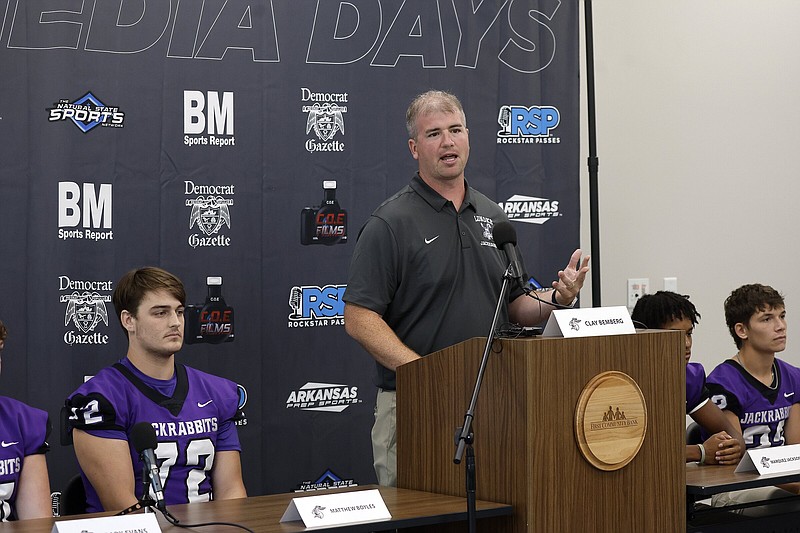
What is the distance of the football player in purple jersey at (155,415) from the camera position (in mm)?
2656

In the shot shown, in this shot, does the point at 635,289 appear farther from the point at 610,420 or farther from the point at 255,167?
the point at 610,420

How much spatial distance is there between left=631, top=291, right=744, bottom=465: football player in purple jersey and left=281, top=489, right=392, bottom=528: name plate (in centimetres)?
133

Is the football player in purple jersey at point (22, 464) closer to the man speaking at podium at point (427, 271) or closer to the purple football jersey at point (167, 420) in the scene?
the purple football jersey at point (167, 420)

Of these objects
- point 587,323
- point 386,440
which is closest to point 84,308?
point 386,440

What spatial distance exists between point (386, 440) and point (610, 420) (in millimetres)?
820

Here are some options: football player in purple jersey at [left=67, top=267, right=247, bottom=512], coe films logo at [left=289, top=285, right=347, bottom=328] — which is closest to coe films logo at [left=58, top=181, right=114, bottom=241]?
football player in purple jersey at [left=67, top=267, right=247, bottom=512]

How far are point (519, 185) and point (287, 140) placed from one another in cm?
97

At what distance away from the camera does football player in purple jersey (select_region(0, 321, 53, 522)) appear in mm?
2580

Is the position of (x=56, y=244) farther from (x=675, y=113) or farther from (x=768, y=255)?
(x=768, y=255)

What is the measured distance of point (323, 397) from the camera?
377cm

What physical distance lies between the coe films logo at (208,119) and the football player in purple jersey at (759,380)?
1.90 metres

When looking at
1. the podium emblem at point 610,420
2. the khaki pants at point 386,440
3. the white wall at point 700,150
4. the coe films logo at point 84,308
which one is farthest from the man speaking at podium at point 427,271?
the white wall at point 700,150

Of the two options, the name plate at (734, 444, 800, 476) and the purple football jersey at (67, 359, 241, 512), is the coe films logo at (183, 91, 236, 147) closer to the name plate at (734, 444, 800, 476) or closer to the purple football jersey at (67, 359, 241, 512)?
the purple football jersey at (67, 359, 241, 512)

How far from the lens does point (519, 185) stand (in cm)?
411
